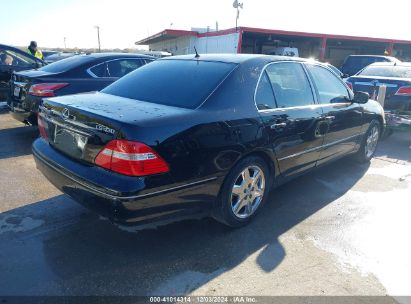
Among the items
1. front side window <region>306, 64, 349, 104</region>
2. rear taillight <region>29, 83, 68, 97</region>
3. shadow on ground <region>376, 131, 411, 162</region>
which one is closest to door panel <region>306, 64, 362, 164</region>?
front side window <region>306, 64, 349, 104</region>

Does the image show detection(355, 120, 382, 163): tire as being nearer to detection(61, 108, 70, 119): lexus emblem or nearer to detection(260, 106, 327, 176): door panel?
detection(260, 106, 327, 176): door panel

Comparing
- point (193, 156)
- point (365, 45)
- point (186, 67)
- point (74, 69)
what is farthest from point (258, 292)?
point (365, 45)

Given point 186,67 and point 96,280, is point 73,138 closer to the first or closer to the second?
point 96,280

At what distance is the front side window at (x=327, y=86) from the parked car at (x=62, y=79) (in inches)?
148

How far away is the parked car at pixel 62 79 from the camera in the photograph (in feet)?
18.8

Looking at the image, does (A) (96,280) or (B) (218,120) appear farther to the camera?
(B) (218,120)

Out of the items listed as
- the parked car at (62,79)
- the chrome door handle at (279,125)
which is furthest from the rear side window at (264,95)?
the parked car at (62,79)

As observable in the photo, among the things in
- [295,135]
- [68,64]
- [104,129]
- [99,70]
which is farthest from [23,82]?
[295,135]

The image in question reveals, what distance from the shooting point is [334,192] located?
4531 mm

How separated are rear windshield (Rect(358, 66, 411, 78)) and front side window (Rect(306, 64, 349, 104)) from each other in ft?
14.5

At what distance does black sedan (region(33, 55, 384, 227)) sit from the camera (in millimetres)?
2527

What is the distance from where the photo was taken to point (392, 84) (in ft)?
24.6

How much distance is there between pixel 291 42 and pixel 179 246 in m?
26.1

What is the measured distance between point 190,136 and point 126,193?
25.5 inches
